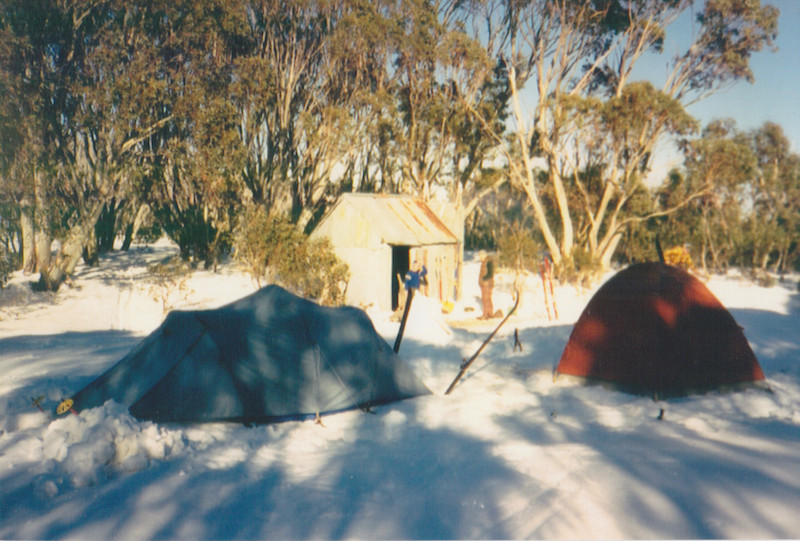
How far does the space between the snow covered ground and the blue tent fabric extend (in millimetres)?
247

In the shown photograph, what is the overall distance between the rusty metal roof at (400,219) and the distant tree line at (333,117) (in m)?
2.67

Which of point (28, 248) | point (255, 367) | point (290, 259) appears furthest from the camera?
point (28, 248)

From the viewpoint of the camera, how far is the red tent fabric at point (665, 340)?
7.45 m

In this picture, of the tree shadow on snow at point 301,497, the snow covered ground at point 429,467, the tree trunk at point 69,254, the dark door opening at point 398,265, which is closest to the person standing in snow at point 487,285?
the dark door opening at point 398,265

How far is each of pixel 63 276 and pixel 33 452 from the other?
15486 mm

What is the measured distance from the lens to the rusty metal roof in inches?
643

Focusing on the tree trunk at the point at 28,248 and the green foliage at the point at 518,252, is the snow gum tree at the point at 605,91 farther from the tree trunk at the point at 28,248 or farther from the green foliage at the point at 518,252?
the tree trunk at the point at 28,248

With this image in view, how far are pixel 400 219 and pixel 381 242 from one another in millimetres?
1833

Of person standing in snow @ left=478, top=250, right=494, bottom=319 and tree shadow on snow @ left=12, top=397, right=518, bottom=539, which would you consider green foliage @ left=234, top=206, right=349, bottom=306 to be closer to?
person standing in snow @ left=478, top=250, right=494, bottom=319

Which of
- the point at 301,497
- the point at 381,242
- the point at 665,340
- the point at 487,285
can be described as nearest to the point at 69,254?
the point at 381,242

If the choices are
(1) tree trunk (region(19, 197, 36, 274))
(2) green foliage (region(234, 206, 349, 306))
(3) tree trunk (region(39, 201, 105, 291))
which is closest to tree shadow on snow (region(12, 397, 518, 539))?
(2) green foliage (region(234, 206, 349, 306))

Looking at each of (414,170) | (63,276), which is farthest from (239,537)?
(414,170)

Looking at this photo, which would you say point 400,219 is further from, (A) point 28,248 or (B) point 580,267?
(A) point 28,248

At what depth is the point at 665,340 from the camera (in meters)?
7.46
